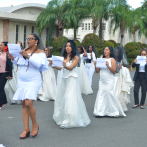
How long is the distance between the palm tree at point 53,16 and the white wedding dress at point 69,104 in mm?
22625

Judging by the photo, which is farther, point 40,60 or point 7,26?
point 7,26

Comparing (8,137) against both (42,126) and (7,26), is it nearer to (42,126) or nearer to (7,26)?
(42,126)

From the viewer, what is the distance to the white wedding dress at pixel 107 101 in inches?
302

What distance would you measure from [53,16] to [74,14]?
2181 mm

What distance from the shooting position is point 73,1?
3103 centimetres

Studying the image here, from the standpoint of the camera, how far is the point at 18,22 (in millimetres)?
28938

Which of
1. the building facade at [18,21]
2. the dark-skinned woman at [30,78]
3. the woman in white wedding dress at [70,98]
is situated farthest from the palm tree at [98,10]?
the dark-skinned woman at [30,78]

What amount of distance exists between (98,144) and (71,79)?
1.81 meters

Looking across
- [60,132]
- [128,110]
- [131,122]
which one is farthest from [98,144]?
[128,110]

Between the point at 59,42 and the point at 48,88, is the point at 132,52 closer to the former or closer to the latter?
the point at 59,42

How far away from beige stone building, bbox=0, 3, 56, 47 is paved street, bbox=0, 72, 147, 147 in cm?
2045

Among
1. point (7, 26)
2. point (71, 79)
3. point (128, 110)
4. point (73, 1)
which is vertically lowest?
point (128, 110)

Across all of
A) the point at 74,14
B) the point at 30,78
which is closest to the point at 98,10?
the point at 74,14

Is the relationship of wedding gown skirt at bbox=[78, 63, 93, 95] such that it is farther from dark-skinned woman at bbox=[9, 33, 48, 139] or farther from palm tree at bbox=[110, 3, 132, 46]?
palm tree at bbox=[110, 3, 132, 46]
